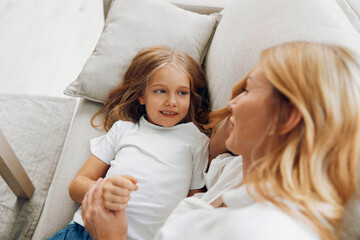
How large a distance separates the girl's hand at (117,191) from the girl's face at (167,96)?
36 centimetres

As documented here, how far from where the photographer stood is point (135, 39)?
1.26 metres

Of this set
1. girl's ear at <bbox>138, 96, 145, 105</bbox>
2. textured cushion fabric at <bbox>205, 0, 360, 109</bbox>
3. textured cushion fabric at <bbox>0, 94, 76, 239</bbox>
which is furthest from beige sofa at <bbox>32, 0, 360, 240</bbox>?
textured cushion fabric at <bbox>0, 94, 76, 239</bbox>

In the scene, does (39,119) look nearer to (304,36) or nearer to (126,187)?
(126,187)

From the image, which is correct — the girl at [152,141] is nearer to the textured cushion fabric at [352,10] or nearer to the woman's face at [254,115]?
the woman's face at [254,115]

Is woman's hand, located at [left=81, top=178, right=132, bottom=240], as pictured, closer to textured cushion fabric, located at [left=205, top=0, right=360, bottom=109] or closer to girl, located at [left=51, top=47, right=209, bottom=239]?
girl, located at [left=51, top=47, right=209, bottom=239]

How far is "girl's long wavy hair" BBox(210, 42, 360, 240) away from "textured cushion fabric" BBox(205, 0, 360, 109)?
188mm

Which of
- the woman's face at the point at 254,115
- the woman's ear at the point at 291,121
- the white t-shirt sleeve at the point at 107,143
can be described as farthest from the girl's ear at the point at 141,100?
the woman's ear at the point at 291,121

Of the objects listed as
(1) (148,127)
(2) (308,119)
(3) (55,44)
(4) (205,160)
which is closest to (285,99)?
(2) (308,119)

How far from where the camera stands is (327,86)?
55 cm

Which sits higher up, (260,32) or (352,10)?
(352,10)

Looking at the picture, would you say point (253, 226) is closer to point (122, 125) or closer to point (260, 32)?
point (260, 32)

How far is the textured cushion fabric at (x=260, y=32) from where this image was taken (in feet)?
2.55

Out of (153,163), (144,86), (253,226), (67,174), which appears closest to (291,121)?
(253,226)

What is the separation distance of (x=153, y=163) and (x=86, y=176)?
239 millimetres
